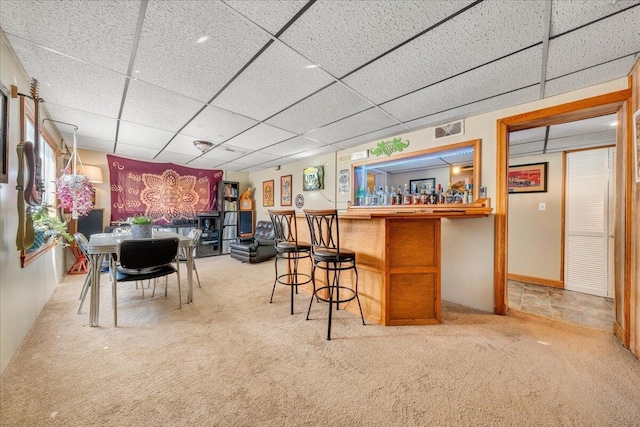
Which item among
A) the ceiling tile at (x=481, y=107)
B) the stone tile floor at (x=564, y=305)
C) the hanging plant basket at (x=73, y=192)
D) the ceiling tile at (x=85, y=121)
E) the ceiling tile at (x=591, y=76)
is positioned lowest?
the stone tile floor at (x=564, y=305)

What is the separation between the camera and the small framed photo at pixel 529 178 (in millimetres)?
3973

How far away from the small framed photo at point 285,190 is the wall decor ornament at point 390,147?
2349 millimetres

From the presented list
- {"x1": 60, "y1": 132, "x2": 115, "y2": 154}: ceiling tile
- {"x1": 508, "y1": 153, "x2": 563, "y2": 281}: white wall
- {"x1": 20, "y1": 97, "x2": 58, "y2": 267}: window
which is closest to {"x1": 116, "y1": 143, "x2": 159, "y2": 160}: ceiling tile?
{"x1": 60, "y1": 132, "x2": 115, "y2": 154}: ceiling tile

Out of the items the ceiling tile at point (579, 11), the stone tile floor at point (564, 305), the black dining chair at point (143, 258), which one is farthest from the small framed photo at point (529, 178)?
the black dining chair at point (143, 258)

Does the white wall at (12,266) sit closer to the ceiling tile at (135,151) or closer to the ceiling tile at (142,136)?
the ceiling tile at (142,136)

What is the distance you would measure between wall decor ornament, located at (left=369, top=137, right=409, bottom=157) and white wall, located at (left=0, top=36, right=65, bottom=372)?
3.75 meters

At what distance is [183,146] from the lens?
4172mm

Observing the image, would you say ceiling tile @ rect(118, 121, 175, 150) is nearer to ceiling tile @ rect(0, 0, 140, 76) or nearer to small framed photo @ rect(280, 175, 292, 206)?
ceiling tile @ rect(0, 0, 140, 76)

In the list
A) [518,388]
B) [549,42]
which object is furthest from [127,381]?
[549,42]

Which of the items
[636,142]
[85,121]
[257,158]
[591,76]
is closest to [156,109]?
[85,121]

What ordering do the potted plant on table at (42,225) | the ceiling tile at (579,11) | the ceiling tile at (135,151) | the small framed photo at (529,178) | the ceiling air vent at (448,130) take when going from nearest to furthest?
the ceiling tile at (579,11)
the potted plant on table at (42,225)
the ceiling air vent at (448,130)
the small framed photo at (529,178)
the ceiling tile at (135,151)

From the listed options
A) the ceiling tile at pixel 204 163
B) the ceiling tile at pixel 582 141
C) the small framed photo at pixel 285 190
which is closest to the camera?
the ceiling tile at pixel 582 141

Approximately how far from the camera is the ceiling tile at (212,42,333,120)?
1.80 metres

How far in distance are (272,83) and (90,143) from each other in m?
3.96
